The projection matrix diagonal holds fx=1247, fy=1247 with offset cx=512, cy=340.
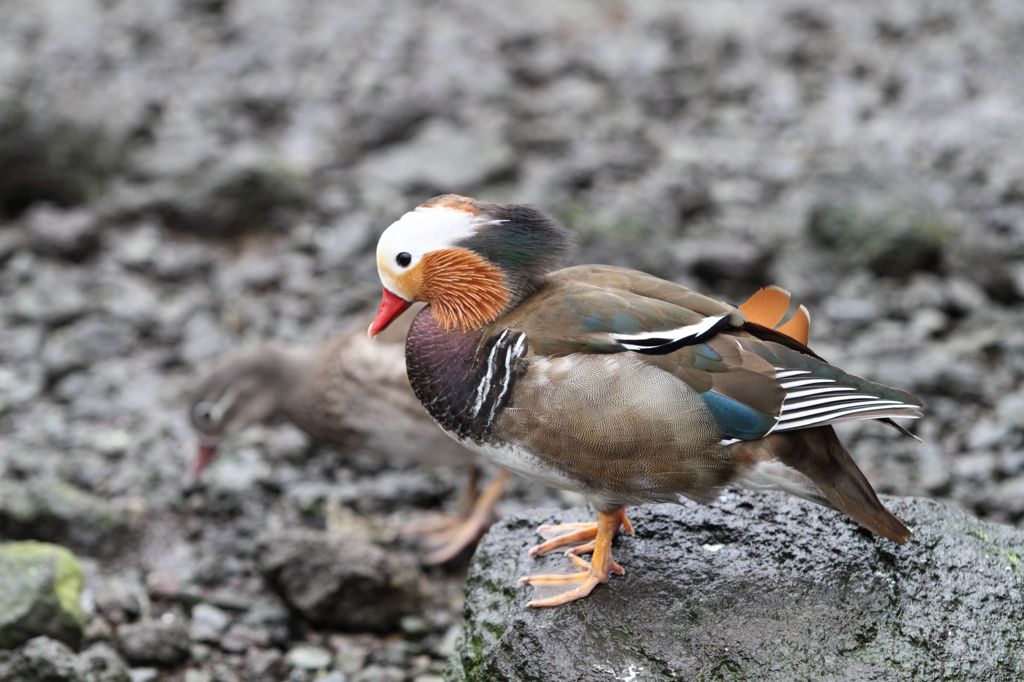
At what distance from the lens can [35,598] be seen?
480 cm

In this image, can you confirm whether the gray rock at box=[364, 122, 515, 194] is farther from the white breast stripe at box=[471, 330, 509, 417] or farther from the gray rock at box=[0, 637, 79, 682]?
the white breast stripe at box=[471, 330, 509, 417]

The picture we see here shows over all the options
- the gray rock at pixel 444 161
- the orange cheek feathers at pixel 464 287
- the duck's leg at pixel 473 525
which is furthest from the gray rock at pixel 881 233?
the orange cheek feathers at pixel 464 287

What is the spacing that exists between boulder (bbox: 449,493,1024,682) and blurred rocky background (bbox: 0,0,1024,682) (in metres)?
1.55

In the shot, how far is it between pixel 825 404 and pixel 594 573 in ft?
2.88

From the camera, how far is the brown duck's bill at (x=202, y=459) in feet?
21.5

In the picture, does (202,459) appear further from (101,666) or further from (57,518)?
(101,666)

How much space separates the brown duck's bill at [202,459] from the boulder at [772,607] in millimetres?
2834

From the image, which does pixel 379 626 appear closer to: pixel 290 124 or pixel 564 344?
pixel 564 344

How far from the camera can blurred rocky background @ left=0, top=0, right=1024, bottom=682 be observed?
552 cm

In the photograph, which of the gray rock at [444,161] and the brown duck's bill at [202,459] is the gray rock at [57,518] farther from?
the gray rock at [444,161]

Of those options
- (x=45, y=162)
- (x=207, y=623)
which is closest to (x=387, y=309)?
(x=207, y=623)

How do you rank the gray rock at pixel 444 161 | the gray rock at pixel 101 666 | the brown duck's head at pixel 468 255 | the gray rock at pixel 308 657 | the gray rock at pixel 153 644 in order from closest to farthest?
the brown duck's head at pixel 468 255, the gray rock at pixel 101 666, the gray rock at pixel 153 644, the gray rock at pixel 308 657, the gray rock at pixel 444 161

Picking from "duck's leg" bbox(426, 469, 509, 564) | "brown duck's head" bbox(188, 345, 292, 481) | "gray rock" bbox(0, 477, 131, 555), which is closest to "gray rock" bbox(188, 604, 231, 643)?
"gray rock" bbox(0, 477, 131, 555)

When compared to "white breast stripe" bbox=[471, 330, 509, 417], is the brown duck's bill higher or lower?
lower
